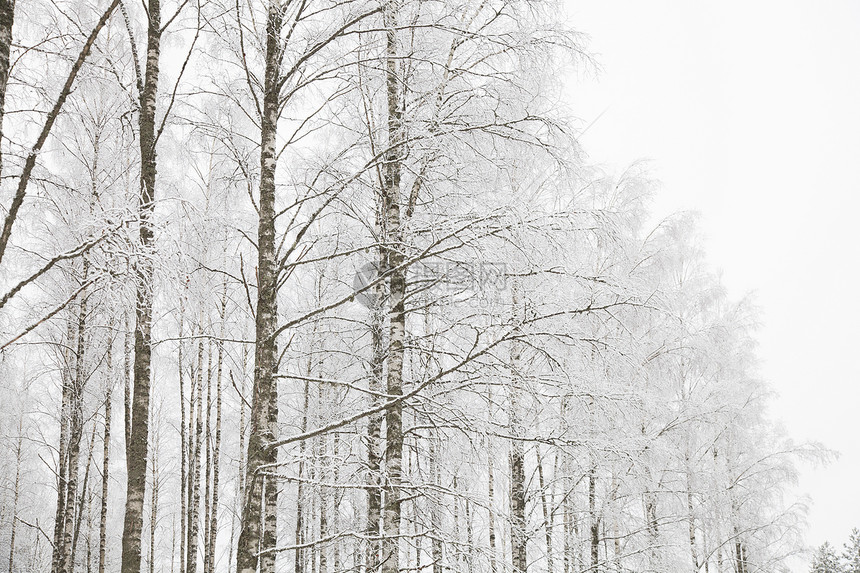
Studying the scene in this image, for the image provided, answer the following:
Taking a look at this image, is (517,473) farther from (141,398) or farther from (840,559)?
(840,559)

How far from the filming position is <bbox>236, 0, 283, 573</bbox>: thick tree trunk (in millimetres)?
4312

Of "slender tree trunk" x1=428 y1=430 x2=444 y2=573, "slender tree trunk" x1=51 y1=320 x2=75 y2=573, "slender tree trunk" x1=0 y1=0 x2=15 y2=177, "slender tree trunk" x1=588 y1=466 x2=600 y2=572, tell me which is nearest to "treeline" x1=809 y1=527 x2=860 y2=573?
"slender tree trunk" x1=588 y1=466 x2=600 y2=572

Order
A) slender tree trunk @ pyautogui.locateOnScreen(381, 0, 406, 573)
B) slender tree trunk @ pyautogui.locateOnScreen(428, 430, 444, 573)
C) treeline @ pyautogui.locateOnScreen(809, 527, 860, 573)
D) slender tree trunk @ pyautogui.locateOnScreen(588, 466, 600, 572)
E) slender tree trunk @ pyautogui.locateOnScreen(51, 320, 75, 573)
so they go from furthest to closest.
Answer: treeline @ pyautogui.locateOnScreen(809, 527, 860, 573) → slender tree trunk @ pyautogui.locateOnScreen(51, 320, 75, 573) → slender tree trunk @ pyautogui.locateOnScreen(588, 466, 600, 572) → slender tree trunk @ pyautogui.locateOnScreen(381, 0, 406, 573) → slender tree trunk @ pyautogui.locateOnScreen(428, 430, 444, 573)

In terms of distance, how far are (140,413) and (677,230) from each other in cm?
1087

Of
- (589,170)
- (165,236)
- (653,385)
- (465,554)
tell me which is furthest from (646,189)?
(165,236)

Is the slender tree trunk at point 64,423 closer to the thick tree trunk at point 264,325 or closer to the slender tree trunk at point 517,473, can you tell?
the thick tree trunk at point 264,325

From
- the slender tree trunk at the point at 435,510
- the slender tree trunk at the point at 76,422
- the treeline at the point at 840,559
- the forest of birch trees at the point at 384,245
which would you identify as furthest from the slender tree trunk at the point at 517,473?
the treeline at the point at 840,559

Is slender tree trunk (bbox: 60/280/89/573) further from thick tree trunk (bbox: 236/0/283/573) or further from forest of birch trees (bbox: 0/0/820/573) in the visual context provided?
thick tree trunk (bbox: 236/0/283/573)

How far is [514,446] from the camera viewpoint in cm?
629

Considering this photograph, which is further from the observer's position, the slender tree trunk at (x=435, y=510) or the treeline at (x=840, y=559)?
the treeline at (x=840, y=559)

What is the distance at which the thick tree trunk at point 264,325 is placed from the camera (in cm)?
431

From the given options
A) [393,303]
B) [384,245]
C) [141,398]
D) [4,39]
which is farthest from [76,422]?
[4,39]

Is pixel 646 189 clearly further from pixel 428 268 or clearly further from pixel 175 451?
pixel 175 451

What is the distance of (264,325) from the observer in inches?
182
